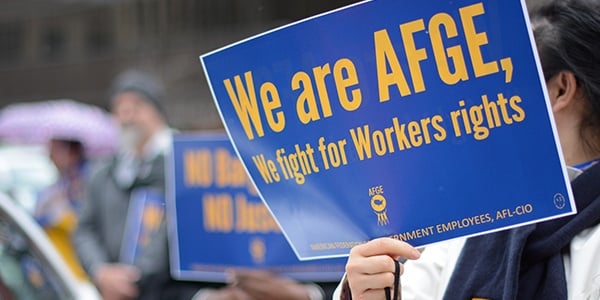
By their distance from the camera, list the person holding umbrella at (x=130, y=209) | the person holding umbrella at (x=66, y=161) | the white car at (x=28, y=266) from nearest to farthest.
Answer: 1. the white car at (x=28, y=266)
2. the person holding umbrella at (x=130, y=209)
3. the person holding umbrella at (x=66, y=161)

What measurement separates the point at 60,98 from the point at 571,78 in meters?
17.6

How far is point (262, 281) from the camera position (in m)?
3.80

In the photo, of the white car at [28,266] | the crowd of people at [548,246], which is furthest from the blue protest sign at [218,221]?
the crowd of people at [548,246]

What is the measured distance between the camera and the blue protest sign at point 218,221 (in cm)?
394

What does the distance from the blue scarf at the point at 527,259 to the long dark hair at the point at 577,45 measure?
11cm

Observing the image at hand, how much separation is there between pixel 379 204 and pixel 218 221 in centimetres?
229

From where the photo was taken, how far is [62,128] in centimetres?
744

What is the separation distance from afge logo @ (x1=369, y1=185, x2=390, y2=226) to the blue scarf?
0.23 m

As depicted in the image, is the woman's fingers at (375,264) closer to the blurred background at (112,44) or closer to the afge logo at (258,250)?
the afge logo at (258,250)

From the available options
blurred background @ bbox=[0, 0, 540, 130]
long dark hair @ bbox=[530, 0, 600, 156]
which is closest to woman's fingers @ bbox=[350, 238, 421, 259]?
long dark hair @ bbox=[530, 0, 600, 156]

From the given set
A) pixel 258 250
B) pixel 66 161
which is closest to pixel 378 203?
pixel 258 250

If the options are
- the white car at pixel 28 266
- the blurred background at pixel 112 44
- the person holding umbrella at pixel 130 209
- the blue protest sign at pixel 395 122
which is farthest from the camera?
the blurred background at pixel 112 44

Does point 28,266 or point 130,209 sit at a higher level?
point 130,209

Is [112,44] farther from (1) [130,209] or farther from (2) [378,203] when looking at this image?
(2) [378,203]
